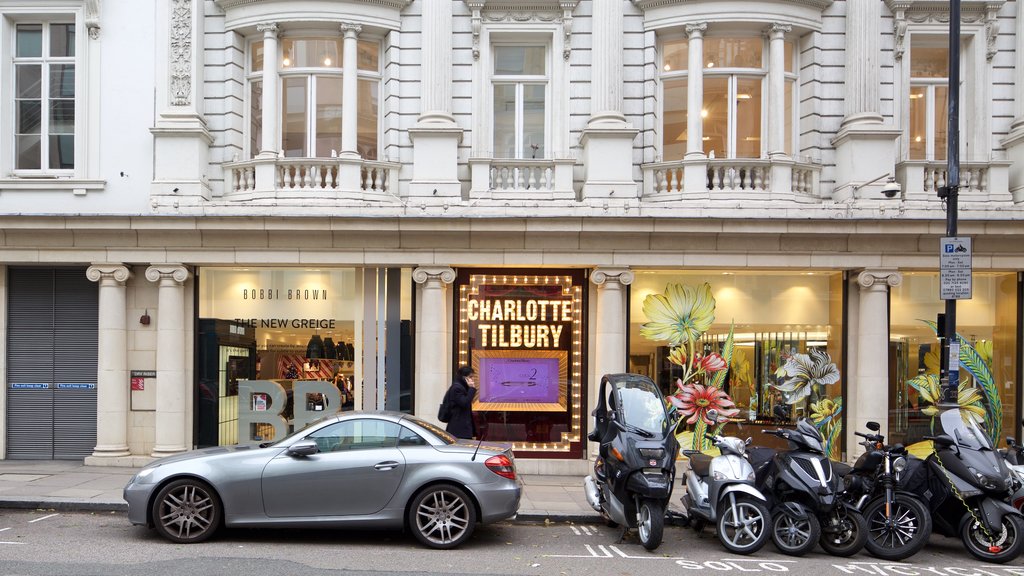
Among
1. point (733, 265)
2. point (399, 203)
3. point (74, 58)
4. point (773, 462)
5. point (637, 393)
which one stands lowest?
point (773, 462)

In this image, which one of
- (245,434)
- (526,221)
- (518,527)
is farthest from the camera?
(245,434)

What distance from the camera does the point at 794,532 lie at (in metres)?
8.81

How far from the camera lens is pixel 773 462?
918cm

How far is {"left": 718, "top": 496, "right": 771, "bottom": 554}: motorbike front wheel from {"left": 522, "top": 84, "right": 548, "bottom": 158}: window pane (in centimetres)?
784

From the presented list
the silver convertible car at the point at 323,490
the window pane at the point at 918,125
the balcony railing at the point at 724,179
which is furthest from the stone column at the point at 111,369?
the window pane at the point at 918,125

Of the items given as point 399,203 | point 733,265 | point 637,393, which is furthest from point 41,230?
point 733,265

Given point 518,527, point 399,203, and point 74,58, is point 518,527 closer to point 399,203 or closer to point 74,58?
point 399,203

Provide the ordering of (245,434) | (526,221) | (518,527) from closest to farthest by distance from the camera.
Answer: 1. (518,527)
2. (526,221)
3. (245,434)

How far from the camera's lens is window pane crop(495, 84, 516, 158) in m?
14.8

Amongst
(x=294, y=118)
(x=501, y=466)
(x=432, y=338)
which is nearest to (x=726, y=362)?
(x=432, y=338)

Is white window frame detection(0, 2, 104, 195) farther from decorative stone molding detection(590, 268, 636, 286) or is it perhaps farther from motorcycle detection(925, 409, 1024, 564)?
motorcycle detection(925, 409, 1024, 564)

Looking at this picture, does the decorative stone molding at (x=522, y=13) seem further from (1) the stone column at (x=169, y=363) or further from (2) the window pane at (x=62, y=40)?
(2) the window pane at (x=62, y=40)

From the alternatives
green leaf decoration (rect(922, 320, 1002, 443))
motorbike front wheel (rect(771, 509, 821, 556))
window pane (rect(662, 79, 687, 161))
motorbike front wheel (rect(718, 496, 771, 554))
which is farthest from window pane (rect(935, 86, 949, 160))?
motorbike front wheel (rect(718, 496, 771, 554))

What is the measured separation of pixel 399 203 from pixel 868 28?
28.1 ft
